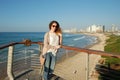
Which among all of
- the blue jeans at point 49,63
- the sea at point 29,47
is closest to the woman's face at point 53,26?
the blue jeans at point 49,63

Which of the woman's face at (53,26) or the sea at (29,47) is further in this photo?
the sea at (29,47)

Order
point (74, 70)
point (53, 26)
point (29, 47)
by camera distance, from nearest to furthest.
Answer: point (53, 26), point (74, 70), point (29, 47)

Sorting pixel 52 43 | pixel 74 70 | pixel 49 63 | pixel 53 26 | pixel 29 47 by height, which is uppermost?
pixel 53 26

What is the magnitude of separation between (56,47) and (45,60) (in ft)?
1.25

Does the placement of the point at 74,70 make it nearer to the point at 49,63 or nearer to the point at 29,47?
the point at 29,47

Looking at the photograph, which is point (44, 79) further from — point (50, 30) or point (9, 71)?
point (50, 30)

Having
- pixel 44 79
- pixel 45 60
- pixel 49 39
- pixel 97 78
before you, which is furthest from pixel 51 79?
pixel 97 78

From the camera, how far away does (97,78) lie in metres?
11.6

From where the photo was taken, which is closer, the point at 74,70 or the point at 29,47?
the point at 74,70

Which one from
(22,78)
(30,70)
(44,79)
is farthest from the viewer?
(30,70)

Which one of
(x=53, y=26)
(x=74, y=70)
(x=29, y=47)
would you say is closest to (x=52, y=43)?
(x=53, y=26)

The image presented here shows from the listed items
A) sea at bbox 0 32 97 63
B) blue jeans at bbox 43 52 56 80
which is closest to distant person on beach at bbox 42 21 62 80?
blue jeans at bbox 43 52 56 80

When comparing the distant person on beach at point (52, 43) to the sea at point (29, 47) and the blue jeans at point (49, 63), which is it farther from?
the sea at point (29, 47)

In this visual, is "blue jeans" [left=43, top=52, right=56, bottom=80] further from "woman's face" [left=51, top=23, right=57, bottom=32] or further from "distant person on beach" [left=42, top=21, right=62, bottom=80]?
"woman's face" [left=51, top=23, right=57, bottom=32]
